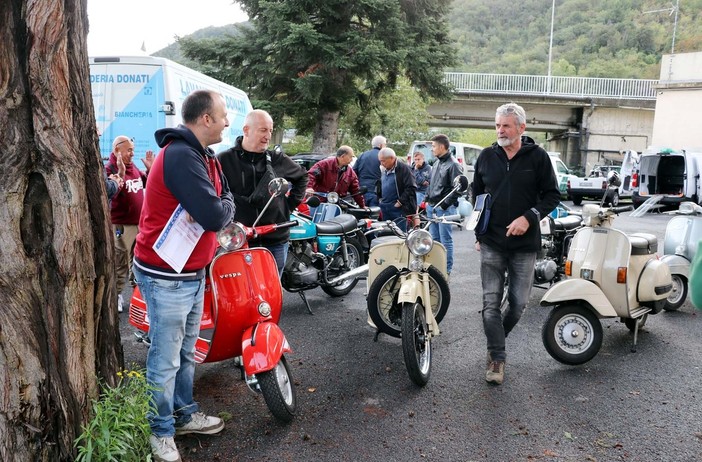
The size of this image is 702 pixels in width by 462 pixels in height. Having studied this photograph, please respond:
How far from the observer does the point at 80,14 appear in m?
2.69

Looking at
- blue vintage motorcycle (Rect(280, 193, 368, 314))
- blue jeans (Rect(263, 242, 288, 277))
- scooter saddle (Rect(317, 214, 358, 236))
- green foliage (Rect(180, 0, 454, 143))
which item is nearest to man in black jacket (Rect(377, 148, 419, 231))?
blue vintage motorcycle (Rect(280, 193, 368, 314))

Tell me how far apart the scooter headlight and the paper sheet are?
0.81 meters

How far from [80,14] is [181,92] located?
5.02m

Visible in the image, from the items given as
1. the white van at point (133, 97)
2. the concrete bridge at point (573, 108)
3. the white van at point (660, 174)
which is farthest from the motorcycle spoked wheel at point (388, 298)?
the concrete bridge at point (573, 108)

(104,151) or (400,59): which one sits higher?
(400,59)

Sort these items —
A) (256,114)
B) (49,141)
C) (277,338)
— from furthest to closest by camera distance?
1. (256,114)
2. (277,338)
3. (49,141)

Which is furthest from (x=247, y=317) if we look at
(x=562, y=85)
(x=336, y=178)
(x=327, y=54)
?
(x=562, y=85)

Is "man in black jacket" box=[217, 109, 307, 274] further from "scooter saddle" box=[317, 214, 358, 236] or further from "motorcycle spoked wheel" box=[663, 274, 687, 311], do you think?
"motorcycle spoked wheel" box=[663, 274, 687, 311]

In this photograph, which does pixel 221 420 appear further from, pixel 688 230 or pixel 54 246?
pixel 688 230

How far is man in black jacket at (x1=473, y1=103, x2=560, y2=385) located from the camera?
13.9 feet

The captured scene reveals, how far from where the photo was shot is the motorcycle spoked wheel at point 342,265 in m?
6.70

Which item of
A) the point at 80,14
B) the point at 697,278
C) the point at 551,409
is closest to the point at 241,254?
the point at 80,14

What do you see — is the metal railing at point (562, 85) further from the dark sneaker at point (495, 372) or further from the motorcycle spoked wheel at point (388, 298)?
the dark sneaker at point (495, 372)

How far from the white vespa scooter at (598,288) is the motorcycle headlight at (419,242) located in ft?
3.28
